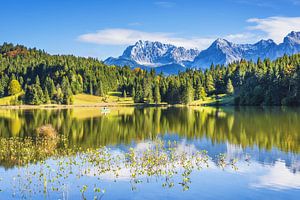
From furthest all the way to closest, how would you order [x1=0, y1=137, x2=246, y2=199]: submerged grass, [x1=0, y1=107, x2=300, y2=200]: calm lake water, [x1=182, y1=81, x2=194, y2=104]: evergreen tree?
[x1=182, y1=81, x2=194, y2=104]: evergreen tree < [x1=0, y1=137, x2=246, y2=199]: submerged grass < [x1=0, y1=107, x2=300, y2=200]: calm lake water

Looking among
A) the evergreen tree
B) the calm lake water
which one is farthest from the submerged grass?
the evergreen tree

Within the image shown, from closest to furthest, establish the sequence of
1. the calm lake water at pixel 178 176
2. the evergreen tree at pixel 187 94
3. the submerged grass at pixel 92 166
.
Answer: the calm lake water at pixel 178 176, the submerged grass at pixel 92 166, the evergreen tree at pixel 187 94

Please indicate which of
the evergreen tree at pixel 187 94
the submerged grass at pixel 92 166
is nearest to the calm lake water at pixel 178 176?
the submerged grass at pixel 92 166

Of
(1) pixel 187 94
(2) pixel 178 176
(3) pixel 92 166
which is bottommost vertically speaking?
(2) pixel 178 176

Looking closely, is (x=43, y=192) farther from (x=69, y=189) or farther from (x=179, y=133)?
(x=179, y=133)

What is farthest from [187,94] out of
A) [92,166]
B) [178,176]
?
[178,176]

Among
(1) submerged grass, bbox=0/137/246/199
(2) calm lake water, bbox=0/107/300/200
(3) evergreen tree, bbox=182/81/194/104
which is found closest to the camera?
(2) calm lake water, bbox=0/107/300/200

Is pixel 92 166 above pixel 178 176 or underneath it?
above

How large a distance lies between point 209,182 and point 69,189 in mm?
11277

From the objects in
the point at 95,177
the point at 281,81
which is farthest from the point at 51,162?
the point at 281,81

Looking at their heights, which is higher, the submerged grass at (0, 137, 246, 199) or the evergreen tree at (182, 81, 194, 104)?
the evergreen tree at (182, 81, 194, 104)

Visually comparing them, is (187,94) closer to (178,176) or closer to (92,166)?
(92,166)

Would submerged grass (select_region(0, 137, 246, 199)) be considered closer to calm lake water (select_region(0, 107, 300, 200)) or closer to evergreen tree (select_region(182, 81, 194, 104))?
calm lake water (select_region(0, 107, 300, 200))

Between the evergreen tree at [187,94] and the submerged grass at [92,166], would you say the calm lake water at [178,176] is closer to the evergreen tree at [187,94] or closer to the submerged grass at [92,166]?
the submerged grass at [92,166]
